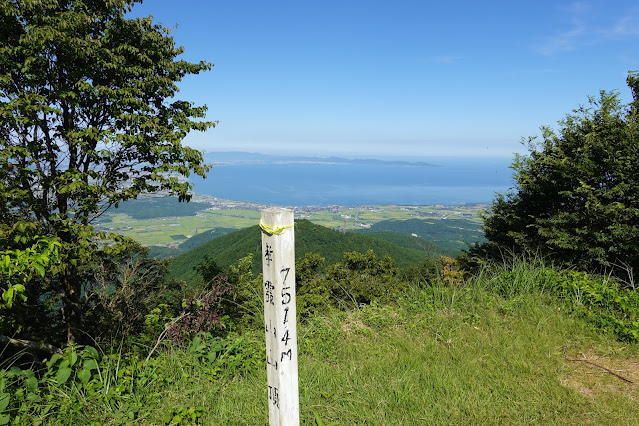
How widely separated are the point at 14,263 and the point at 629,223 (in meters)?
9.19

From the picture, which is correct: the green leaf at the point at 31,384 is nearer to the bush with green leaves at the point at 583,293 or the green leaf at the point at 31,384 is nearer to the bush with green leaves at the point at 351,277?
the bush with green leaves at the point at 583,293

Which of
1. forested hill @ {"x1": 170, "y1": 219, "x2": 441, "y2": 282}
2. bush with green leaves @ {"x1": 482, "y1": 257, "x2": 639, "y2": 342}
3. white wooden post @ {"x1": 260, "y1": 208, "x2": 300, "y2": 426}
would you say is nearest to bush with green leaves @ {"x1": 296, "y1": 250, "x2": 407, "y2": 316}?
bush with green leaves @ {"x1": 482, "y1": 257, "x2": 639, "y2": 342}

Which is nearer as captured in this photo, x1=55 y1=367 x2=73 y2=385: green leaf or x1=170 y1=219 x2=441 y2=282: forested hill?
x1=55 y1=367 x2=73 y2=385: green leaf

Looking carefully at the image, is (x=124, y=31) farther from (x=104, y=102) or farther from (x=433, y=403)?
(x=433, y=403)

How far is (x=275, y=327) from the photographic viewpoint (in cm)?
178

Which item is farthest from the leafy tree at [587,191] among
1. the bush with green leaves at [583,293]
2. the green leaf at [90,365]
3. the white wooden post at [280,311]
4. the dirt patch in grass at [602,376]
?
the green leaf at [90,365]

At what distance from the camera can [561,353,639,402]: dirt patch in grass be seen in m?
2.74

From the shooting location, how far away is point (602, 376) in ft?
9.64

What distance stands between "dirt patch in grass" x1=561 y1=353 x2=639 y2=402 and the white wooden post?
2455 mm

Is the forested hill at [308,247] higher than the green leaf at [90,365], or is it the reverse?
the green leaf at [90,365]

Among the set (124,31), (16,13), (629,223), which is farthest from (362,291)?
(16,13)

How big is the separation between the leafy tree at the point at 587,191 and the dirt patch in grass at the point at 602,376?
296cm

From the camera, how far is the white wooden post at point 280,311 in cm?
172

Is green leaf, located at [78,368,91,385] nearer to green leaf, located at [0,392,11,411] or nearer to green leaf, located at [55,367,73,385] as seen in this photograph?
green leaf, located at [55,367,73,385]
